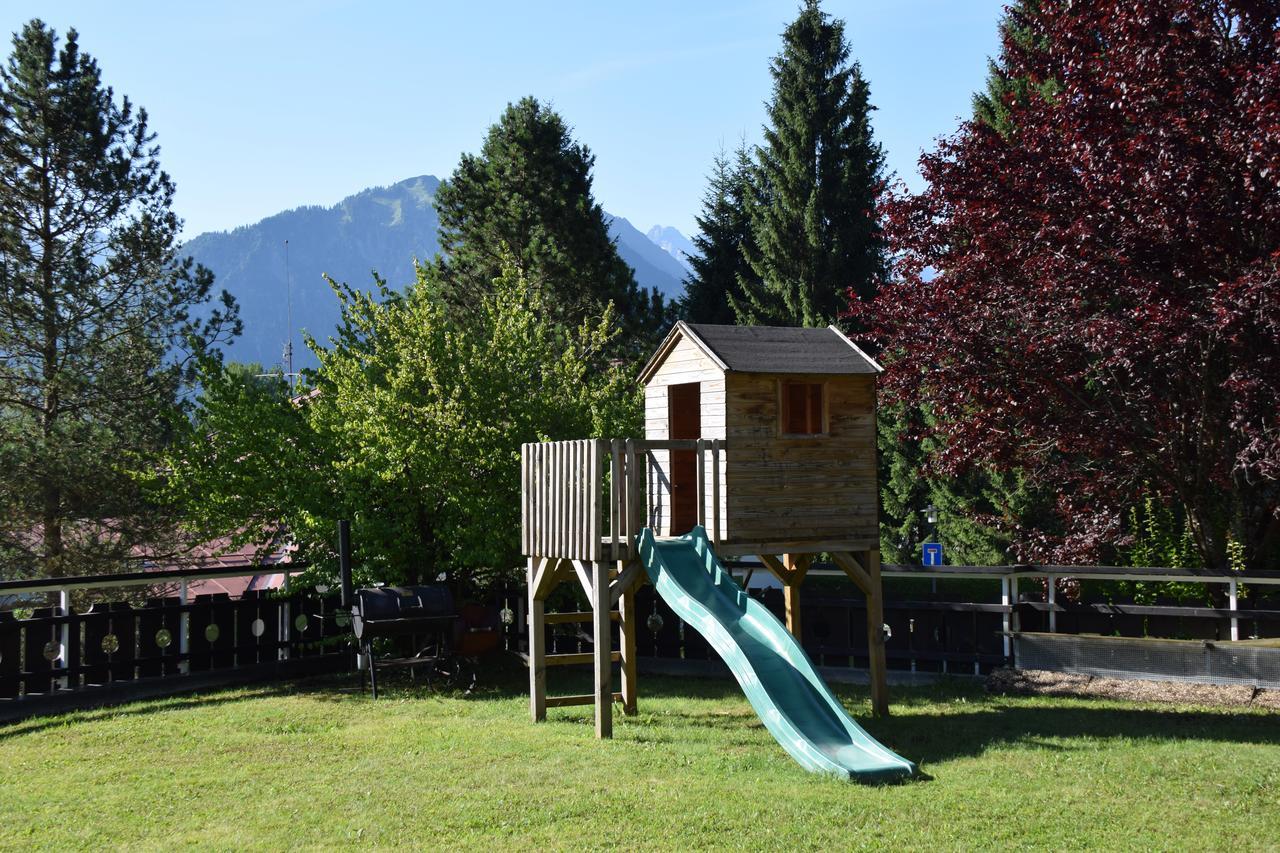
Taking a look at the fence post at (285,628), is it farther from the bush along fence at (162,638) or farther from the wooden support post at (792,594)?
the wooden support post at (792,594)

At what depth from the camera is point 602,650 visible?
12.5m

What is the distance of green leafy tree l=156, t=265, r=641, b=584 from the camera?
16312mm

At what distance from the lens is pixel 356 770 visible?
10.5 meters

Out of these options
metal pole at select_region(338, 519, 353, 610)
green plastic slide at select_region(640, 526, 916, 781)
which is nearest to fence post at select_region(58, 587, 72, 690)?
metal pole at select_region(338, 519, 353, 610)

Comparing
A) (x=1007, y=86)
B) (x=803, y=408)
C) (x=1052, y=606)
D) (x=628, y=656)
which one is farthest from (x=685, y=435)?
(x=1007, y=86)

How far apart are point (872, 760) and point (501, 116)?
31.3 meters

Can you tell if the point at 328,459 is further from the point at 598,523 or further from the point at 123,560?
the point at 123,560

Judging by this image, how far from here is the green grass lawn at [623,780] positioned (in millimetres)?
8203

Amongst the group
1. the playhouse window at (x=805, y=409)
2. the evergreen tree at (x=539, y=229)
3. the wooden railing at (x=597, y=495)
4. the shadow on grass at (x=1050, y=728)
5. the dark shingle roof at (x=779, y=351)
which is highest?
the evergreen tree at (x=539, y=229)

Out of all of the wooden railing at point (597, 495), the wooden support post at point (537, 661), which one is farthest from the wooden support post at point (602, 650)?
the wooden support post at point (537, 661)

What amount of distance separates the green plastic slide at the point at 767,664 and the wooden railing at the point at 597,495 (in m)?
0.33

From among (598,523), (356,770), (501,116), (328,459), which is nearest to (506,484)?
(328,459)

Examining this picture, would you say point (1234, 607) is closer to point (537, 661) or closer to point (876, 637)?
point (876, 637)

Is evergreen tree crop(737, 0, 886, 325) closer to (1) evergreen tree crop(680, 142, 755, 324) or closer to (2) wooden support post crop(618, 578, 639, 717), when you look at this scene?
(1) evergreen tree crop(680, 142, 755, 324)
